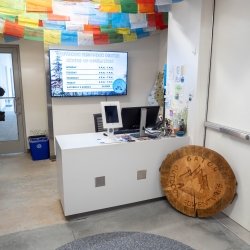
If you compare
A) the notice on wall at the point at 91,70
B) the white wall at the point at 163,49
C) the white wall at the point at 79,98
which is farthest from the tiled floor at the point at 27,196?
the white wall at the point at 163,49

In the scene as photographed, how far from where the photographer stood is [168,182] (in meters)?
2.85

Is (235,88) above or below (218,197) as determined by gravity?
above

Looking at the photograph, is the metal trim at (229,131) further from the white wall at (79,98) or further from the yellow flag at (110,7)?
the white wall at (79,98)

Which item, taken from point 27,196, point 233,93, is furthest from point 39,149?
point 233,93

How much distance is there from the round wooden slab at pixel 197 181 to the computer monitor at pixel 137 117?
0.50 metres

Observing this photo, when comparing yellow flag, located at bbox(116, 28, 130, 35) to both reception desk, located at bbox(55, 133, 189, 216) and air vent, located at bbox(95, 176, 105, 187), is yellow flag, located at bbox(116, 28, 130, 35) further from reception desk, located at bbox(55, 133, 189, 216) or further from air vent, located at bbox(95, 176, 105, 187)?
air vent, located at bbox(95, 176, 105, 187)

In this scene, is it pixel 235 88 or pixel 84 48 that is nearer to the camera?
pixel 235 88

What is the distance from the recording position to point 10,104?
15.9 feet

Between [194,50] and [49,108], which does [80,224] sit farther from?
[49,108]

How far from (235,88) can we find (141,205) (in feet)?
5.80

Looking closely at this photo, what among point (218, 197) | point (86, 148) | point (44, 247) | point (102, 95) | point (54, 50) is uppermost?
point (54, 50)

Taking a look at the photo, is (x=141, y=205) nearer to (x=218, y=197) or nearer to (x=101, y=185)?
(x=101, y=185)

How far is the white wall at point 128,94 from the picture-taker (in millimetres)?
4547

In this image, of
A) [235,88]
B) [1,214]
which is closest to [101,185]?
[1,214]
